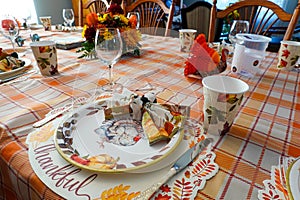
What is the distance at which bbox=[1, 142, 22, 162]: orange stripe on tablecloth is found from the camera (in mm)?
382

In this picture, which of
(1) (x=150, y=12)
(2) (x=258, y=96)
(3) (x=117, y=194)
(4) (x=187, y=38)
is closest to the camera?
(3) (x=117, y=194)

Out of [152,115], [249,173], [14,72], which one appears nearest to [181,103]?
[152,115]

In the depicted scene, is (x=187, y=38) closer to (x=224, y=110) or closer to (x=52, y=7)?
(x=224, y=110)

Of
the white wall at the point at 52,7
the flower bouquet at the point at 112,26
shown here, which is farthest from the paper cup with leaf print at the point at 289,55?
the white wall at the point at 52,7

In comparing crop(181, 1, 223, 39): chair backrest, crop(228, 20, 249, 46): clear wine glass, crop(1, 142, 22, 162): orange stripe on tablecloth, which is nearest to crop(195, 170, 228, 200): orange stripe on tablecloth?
crop(1, 142, 22, 162): orange stripe on tablecloth

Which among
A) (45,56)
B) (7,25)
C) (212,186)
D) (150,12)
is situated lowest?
(212,186)

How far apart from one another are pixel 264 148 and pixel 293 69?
22.8 inches

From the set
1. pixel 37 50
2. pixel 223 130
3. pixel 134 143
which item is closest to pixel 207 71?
pixel 223 130

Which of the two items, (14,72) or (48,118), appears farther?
(14,72)

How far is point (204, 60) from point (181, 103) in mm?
199

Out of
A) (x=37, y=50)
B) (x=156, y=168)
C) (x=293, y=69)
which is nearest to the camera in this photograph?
(x=156, y=168)

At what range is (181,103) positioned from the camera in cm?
58

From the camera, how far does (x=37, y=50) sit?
688 mm

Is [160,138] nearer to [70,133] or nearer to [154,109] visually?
[154,109]
